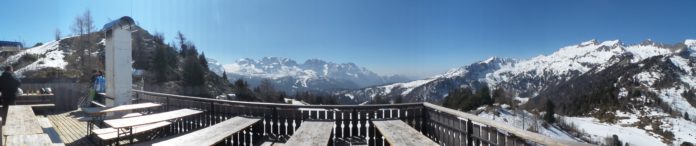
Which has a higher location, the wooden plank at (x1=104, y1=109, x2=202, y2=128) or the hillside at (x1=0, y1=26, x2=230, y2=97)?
the hillside at (x1=0, y1=26, x2=230, y2=97)

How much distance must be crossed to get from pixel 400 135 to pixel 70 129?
8225 mm

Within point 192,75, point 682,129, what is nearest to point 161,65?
point 192,75

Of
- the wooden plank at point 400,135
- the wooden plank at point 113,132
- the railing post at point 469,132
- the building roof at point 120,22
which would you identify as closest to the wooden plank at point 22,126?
the wooden plank at point 113,132

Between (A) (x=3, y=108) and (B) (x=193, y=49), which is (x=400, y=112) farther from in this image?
(B) (x=193, y=49)

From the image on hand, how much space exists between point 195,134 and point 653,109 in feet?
726

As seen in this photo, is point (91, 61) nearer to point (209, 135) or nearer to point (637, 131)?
point (209, 135)

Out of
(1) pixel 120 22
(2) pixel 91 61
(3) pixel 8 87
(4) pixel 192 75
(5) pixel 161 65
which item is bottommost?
(3) pixel 8 87

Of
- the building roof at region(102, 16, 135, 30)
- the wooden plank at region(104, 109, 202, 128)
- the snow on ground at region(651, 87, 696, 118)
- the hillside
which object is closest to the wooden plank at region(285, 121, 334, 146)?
the wooden plank at region(104, 109, 202, 128)

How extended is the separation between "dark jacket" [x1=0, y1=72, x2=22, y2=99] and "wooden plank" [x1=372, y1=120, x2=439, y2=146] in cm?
924

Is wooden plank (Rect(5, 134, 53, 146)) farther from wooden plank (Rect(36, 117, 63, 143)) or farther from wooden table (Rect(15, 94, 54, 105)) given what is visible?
wooden table (Rect(15, 94, 54, 105))

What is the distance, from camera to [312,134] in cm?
570

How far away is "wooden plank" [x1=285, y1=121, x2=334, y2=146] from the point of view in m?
5.07

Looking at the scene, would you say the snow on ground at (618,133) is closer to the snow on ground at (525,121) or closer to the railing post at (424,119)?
the snow on ground at (525,121)

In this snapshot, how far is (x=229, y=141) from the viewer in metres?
6.62
